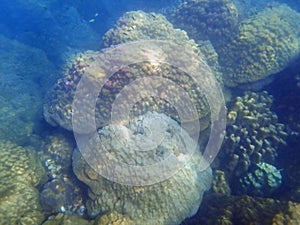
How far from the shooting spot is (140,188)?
4.96 m

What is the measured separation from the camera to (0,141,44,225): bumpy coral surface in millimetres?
4947

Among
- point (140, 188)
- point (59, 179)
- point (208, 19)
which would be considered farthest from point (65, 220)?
point (208, 19)

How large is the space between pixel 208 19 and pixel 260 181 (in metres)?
5.89

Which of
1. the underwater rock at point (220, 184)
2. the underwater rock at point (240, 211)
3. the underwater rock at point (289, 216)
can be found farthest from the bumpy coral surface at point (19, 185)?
the underwater rock at point (289, 216)

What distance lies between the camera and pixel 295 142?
6.43 m

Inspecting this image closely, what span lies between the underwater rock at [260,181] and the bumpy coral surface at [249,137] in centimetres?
19

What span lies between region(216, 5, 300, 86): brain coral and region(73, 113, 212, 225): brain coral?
350 cm

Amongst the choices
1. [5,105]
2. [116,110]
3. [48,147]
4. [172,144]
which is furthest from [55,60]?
[172,144]

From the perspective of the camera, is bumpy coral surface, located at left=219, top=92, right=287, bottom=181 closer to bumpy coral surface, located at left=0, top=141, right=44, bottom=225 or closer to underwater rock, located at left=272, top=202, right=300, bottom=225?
underwater rock, located at left=272, top=202, right=300, bottom=225

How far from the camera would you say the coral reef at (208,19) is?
8.78 meters

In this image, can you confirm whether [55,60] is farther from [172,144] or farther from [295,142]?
[295,142]

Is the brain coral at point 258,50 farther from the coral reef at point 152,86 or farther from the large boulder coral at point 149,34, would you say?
the coral reef at point 152,86

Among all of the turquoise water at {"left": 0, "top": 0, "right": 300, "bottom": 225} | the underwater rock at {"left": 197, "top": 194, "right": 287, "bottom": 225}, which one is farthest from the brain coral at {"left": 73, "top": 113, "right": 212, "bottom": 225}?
the underwater rock at {"left": 197, "top": 194, "right": 287, "bottom": 225}

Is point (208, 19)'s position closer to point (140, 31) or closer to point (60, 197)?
point (140, 31)
